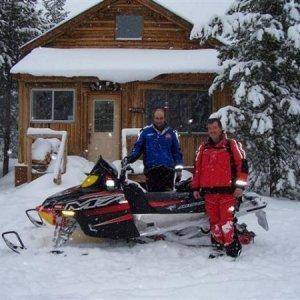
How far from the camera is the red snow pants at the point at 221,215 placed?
552 centimetres

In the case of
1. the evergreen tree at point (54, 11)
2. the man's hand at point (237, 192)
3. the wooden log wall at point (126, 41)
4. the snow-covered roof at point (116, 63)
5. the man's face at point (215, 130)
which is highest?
the evergreen tree at point (54, 11)

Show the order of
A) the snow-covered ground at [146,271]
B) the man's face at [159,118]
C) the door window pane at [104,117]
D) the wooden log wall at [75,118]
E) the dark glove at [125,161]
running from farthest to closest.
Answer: the door window pane at [104,117] → the wooden log wall at [75,118] → the man's face at [159,118] → the dark glove at [125,161] → the snow-covered ground at [146,271]

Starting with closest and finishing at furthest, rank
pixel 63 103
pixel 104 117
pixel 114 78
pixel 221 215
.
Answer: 1. pixel 221 215
2. pixel 114 78
3. pixel 63 103
4. pixel 104 117

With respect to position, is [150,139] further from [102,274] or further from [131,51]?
[131,51]

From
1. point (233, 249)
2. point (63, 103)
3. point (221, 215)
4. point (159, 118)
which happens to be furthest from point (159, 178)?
point (63, 103)

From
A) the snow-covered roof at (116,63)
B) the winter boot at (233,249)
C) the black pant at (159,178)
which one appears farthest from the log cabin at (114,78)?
the winter boot at (233,249)

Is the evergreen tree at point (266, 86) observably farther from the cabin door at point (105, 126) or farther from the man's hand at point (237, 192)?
the man's hand at point (237, 192)

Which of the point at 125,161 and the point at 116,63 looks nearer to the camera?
the point at 125,161

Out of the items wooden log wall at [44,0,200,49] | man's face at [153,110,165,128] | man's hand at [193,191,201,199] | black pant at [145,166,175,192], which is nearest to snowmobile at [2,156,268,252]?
man's hand at [193,191,201,199]

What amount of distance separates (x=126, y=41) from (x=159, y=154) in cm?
1028

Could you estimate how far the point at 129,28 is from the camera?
645 inches

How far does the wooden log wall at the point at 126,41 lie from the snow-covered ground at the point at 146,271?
10.6m

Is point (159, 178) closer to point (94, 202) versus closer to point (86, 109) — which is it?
point (94, 202)

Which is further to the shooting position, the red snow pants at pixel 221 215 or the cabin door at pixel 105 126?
the cabin door at pixel 105 126
